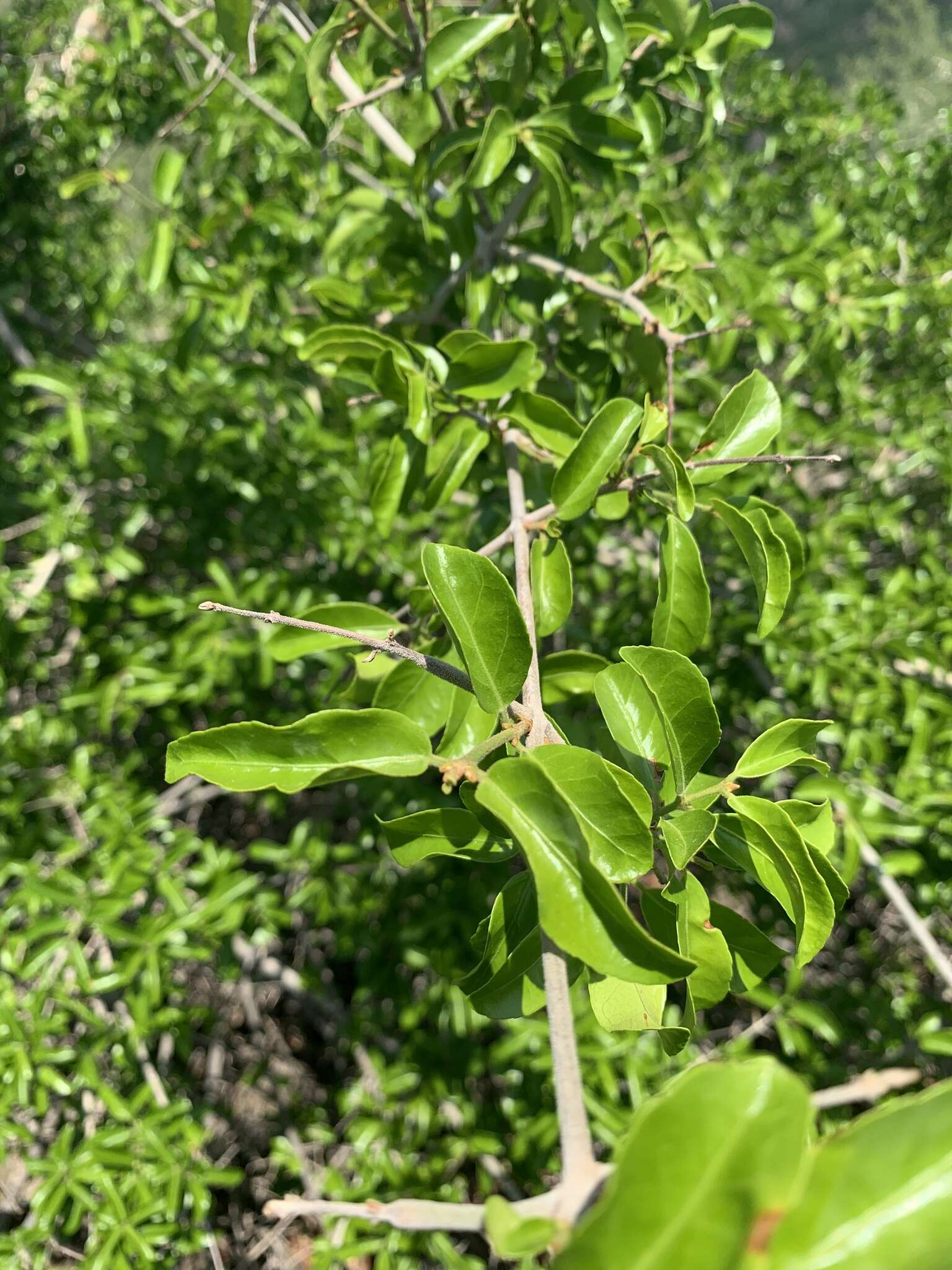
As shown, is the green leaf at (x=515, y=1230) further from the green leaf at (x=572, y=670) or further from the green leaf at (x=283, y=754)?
the green leaf at (x=572, y=670)

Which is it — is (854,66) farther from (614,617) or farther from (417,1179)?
(417,1179)

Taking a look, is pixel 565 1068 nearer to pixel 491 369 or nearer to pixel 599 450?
pixel 599 450

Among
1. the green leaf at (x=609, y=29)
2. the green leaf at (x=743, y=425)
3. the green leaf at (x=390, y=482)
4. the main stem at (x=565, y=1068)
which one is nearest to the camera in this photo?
the main stem at (x=565, y=1068)

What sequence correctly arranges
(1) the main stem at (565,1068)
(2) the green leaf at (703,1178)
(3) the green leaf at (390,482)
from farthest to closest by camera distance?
(3) the green leaf at (390,482)
(1) the main stem at (565,1068)
(2) the green leaf at (703,1178)

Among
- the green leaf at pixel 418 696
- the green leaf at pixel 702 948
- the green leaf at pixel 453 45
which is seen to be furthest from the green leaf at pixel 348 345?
the green leaf at pixel 702 948

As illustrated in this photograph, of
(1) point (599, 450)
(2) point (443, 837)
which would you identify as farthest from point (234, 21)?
(2) point (443, 837)

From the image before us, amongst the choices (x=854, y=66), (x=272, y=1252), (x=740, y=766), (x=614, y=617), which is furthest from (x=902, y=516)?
(x=854, y=66)

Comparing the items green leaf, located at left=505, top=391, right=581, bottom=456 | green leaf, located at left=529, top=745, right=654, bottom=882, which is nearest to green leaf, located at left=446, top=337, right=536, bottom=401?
green leaf, located at left=505, top=391, right=581, bottom=456
